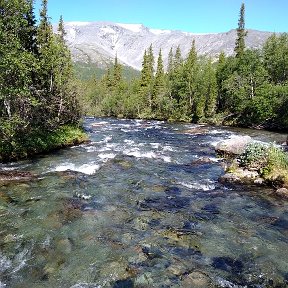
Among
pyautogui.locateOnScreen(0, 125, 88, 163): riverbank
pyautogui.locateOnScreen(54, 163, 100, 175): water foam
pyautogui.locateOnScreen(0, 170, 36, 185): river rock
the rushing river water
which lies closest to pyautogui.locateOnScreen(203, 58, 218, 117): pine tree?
pyautogui.locateOnScreen(0, 125, 88, 163): riverbank

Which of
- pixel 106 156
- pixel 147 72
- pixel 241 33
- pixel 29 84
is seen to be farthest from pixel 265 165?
pixel 147 72

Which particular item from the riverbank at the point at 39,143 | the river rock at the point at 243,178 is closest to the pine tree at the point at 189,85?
the riverbank at the point at 39,143

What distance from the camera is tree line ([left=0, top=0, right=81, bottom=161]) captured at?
2575cm

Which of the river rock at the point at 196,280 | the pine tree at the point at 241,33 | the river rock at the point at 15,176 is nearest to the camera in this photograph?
the river rock at the point at 196,280

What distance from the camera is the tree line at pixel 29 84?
25750mm

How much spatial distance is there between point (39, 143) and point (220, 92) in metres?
58.0

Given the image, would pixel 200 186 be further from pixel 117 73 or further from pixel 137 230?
pixel 117 73

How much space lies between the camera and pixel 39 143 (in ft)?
97.9

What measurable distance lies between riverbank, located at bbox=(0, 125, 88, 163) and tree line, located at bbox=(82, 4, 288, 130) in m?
10.4

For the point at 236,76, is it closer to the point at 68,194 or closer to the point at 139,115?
the point at 139,115

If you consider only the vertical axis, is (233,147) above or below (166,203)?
above

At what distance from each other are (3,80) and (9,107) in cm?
279

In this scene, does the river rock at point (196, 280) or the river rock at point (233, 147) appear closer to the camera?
the river rock at point (196, 280)

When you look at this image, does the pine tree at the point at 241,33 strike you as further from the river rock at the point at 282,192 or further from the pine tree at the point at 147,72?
the river rock at the point at 282,192
